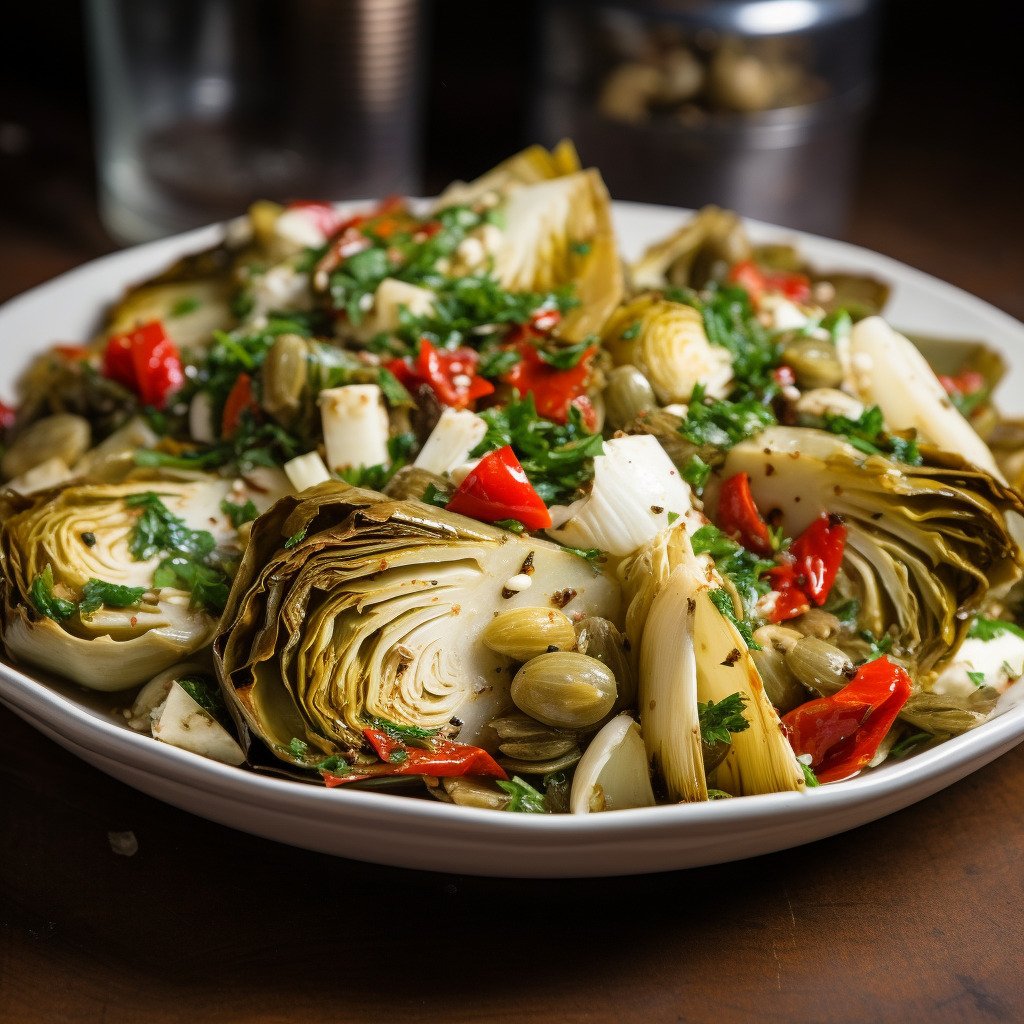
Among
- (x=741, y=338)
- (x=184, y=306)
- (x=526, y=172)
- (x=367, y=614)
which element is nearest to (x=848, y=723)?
(x=367, y=614)

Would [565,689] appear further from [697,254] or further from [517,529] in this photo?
[697,254]

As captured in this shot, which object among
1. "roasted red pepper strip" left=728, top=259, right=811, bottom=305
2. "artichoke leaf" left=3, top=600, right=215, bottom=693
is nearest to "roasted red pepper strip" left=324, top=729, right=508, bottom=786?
"artichoke leaf" left=3, top=600, right=215, bottom=693

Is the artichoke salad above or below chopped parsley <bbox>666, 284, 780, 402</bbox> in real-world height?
below

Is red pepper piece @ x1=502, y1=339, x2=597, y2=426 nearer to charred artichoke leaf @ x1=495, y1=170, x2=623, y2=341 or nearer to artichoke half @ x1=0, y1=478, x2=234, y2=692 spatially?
charred artichoke leaf @ x1=495, y1=170, x2=623, y2=341

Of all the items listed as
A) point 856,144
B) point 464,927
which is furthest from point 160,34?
point 464,927

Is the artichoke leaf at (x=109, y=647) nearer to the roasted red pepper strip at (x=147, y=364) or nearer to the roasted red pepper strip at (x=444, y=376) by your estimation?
the roasted red pepper strip at (x=444, y=376)

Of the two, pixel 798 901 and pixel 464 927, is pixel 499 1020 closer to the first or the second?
pixel 464 927
